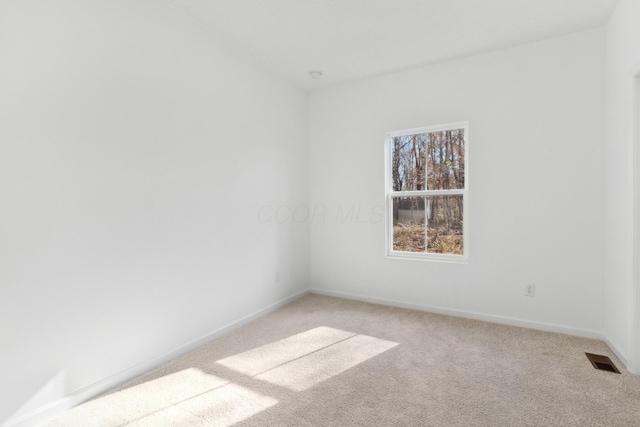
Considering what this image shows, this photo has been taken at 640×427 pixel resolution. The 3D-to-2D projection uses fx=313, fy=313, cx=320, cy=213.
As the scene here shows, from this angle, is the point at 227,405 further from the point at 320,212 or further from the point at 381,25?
the point at 381,25

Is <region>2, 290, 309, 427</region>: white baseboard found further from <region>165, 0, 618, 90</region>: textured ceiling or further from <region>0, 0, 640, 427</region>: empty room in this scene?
<region>165, 0, 618, 90</region>: textured ceiling

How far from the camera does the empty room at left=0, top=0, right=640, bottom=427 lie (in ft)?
5.81

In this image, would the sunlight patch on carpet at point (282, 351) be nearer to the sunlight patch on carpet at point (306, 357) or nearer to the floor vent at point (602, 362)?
the sunlight patch on carpet at point (306, 357)

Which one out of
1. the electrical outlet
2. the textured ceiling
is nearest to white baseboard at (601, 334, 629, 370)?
the electrical outlet

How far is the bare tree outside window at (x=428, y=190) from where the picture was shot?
11.2 ft

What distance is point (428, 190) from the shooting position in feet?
11.7

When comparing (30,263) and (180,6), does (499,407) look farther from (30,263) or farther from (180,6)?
(180,6)

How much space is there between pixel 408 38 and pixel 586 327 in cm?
309

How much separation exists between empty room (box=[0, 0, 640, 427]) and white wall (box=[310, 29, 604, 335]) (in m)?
0.02

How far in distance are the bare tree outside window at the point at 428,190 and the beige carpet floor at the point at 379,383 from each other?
980 millimetres

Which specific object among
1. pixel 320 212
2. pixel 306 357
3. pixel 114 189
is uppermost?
pixel 114 189

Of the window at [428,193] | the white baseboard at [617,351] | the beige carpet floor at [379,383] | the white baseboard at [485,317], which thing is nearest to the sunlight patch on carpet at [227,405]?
the beige carpet floor at [379,383]

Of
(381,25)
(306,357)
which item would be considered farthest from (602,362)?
(381,25)

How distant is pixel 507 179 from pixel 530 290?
1.10 m
